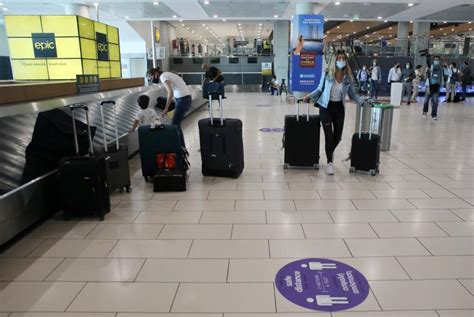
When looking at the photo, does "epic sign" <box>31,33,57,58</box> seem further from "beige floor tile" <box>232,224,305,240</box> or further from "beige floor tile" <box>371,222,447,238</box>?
"beige floor tile" <box>371,222,447,238</box>

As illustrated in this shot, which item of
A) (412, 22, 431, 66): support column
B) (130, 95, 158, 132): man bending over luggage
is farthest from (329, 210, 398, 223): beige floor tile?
(412, 22, 431, 66): support column

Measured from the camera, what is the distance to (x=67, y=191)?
3.89 m

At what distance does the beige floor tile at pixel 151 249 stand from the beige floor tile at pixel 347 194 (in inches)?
80.9

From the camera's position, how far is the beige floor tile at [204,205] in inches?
169

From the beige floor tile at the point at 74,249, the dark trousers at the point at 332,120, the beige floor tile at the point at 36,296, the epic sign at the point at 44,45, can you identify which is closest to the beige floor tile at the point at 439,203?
the dark trousers at the point at 332,120

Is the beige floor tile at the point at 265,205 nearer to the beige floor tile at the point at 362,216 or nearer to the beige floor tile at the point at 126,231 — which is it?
the beige floor tile at the point at 362,216

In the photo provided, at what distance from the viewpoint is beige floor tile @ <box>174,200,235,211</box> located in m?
4.30

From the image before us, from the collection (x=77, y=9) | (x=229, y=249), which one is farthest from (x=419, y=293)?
(x=77, y=9)

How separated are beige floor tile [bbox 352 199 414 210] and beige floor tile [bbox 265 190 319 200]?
52 cm

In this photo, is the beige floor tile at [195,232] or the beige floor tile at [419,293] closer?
the beige floor tile at [419,293]

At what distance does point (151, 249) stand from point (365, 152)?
356 cm

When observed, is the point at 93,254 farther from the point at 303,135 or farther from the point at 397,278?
the point at 303,135

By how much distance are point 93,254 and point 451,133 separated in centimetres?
910

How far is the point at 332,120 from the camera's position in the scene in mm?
5484
